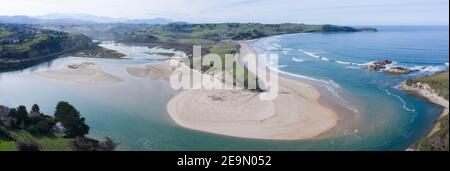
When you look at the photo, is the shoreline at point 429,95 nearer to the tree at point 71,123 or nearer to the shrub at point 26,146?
Answer: the tree at point 71,123

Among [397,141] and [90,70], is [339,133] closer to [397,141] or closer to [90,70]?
[397,141]

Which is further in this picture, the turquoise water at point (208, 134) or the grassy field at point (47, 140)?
the turquoise water at point (208, 134)

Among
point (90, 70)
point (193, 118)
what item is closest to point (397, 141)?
point (193, 118)

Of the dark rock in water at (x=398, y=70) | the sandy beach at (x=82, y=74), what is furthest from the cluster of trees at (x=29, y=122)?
the dark rock in water at (x=398, y=70)

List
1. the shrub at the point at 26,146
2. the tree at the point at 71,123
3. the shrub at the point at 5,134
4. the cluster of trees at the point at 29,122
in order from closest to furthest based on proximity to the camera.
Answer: the shrub at the point at 26,146, the shrub at the point at 5,134, the cluster of trees at the point at 29,122, the tree at the point at 71,123

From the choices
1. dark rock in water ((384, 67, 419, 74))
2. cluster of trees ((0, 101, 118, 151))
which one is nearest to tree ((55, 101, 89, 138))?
cluster of trees ((0, 101, 118, 151))

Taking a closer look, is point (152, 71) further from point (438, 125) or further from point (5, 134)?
point (438, 125)

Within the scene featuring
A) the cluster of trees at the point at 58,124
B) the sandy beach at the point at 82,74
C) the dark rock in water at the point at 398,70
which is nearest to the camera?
the cluster of trees at the point at 58,124
